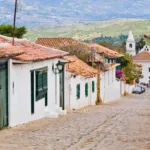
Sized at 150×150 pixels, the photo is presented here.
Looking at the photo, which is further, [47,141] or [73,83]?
[73,83]

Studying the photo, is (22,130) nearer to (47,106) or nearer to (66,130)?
(66,130)

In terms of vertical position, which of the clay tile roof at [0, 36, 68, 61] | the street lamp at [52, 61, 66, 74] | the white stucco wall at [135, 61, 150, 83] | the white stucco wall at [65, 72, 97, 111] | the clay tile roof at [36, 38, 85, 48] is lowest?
the white stucco wall at [135, 61, 150, 83]

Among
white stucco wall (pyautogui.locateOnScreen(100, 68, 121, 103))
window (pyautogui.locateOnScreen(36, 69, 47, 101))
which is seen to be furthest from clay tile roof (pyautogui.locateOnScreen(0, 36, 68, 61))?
white stucco wall (pyautogui.locateOnScreen(100, 68, 121, 103))

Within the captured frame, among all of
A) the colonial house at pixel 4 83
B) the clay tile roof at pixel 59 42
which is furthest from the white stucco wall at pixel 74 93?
the colonial house at pixel 4 83

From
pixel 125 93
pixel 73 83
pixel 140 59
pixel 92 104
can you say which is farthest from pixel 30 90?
pixel 140 59

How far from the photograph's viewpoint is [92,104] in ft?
125

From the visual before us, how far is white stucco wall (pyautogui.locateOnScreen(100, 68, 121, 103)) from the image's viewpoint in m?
45.1

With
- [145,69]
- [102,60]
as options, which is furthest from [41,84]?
[145,69]

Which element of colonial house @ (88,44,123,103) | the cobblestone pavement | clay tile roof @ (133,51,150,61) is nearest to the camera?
the cobblestone pavement

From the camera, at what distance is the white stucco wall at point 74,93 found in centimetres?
2928

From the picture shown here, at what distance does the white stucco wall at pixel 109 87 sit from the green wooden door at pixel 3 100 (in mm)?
27453

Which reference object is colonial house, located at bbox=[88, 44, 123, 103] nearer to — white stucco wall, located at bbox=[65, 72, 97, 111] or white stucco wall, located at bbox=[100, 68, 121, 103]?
white stucco wall, located at bbox=[100, 68, 121, 103]

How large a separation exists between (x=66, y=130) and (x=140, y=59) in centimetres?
12791

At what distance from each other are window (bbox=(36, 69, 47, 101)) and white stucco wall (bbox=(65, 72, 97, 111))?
6.67 metres
